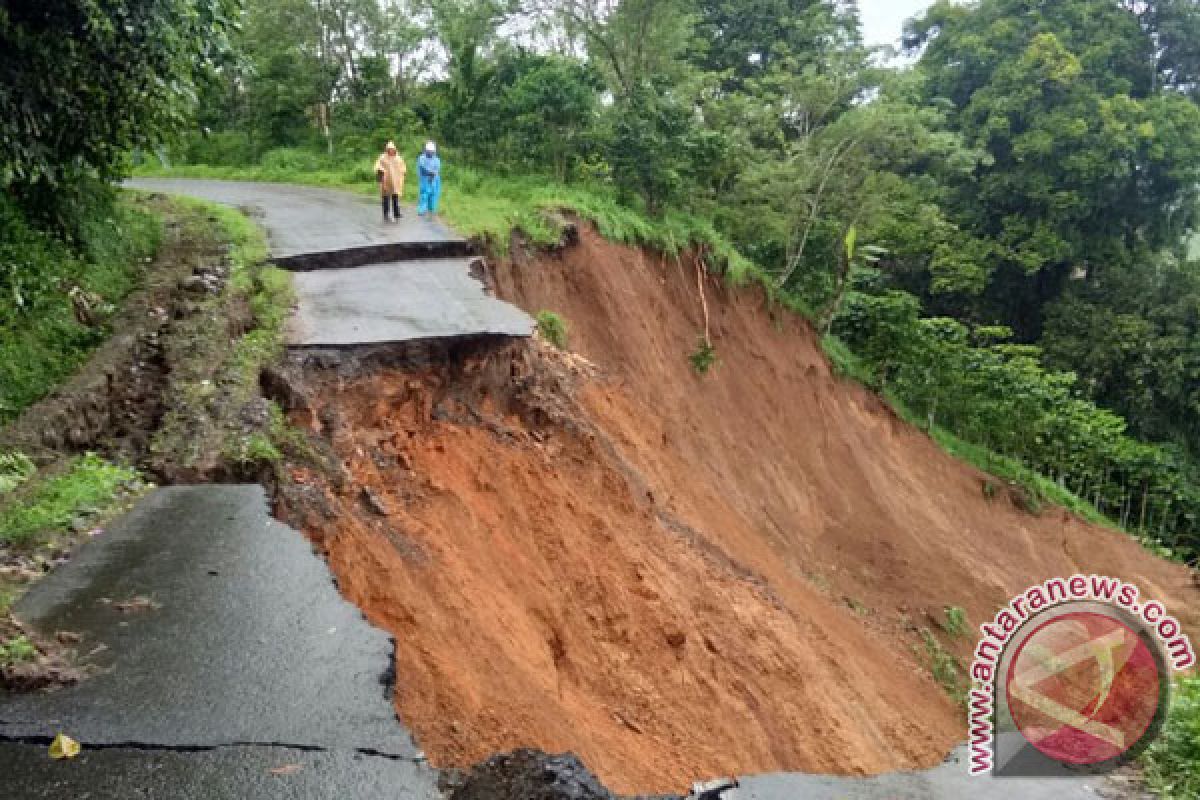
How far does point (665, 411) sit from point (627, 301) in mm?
1781

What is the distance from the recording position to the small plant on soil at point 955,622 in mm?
13594

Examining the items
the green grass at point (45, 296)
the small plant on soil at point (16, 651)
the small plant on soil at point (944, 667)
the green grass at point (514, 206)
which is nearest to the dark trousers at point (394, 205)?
the green grass at point (514, 206)

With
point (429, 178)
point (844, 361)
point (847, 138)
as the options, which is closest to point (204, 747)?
point (429, 178)

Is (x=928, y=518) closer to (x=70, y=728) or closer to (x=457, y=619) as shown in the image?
(x=457, y=619)

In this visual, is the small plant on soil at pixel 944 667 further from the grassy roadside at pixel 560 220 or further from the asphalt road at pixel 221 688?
the asphalt road at pixel 221 688

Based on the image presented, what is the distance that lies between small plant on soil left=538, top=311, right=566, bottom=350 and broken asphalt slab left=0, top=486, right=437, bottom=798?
5522 mm

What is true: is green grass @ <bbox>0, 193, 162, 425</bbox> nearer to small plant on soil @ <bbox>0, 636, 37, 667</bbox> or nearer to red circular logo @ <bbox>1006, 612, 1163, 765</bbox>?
small plant on soil @ <bbox>0, 636, 37, 667</bbox>

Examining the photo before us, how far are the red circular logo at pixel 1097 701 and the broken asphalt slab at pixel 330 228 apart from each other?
747 centimetres

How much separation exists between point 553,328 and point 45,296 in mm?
5150

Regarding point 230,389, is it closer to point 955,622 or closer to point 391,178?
point 391,178

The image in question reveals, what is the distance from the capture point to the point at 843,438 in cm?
1656

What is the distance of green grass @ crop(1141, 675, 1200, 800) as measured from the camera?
13.2ft

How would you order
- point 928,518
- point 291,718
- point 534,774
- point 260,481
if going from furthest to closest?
point 928,518 < point 260,481 < point 291,718 < point 534,774

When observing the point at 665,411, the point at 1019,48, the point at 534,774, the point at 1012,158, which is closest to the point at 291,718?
the point at 534,774
